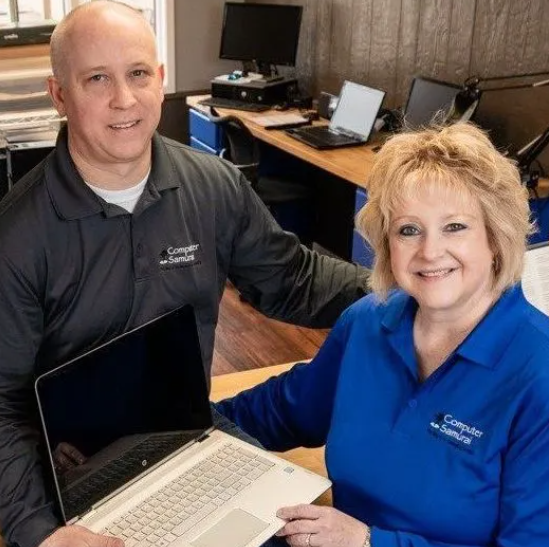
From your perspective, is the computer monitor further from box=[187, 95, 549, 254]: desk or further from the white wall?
the white wall

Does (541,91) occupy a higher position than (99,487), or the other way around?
(541,91)

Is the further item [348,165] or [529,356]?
[348,165]

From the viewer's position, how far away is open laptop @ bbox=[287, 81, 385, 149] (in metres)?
4.24

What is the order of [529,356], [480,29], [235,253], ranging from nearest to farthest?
[529,356]
[235,253]
[480,29]

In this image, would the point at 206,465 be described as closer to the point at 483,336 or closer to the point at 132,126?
the point at 483,336

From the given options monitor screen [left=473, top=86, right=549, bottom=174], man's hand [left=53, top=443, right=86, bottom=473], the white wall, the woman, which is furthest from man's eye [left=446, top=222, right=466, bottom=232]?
the white wall

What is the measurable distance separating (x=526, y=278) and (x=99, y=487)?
0.94m

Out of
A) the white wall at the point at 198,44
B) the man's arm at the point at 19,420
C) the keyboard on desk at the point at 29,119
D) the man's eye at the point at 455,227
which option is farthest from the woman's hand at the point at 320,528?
the white wall at the point at 198,44

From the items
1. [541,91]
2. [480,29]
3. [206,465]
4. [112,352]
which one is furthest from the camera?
[480,29]

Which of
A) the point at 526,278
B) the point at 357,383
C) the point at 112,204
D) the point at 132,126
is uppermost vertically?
the point at 132,126

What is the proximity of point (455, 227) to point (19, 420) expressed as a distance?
871mm

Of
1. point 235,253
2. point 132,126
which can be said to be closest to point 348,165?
point 235,253

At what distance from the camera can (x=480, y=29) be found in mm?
3801

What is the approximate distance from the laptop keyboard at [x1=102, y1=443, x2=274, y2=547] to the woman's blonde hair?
51 centimetres
